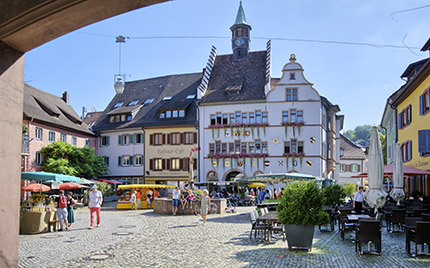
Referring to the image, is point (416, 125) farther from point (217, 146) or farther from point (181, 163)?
point (181, 163)

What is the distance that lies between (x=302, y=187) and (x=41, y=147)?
1303 inches

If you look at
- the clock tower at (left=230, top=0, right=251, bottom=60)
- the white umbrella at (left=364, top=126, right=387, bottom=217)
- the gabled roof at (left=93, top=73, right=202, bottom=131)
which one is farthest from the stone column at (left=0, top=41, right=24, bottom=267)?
the clock tower at (left=230, top=0, right=251, bottom=60)

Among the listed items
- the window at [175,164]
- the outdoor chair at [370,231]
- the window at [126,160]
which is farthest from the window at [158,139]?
the outdoor chair at [370,231]

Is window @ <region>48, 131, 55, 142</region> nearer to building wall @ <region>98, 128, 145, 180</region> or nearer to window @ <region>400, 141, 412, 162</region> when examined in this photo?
building wall @ <region>98, 128, 145, 180</region>

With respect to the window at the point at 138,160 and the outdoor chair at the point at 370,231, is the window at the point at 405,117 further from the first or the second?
the window at the point at 138,160

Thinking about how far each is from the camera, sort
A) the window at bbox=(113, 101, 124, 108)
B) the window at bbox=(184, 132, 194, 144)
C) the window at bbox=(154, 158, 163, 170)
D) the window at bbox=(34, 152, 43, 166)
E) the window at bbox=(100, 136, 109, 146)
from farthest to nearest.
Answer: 1. the window at bbox=(113, 101, 124, 108)
2. the window at bbox=(100, 136, 109, 146)
3. the window at bbox=(154, 158, 163, 170)
4. the window at bbox=(184, 132, 194, 144)
5. the window at bbox=(34, 152, 43, 166)

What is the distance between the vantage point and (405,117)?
1216 inches

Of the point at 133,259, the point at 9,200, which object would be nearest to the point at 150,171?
the point at 133,259

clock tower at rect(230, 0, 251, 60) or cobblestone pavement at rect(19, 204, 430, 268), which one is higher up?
clock tower at rect(230, 0, 251, 60)

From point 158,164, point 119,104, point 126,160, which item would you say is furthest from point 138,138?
point 119,104

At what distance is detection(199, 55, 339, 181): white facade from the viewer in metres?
42.7

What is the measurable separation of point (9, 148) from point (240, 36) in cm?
4794

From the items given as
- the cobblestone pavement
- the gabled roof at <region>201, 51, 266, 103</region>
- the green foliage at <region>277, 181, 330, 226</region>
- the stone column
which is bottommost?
the cobblestone pavement

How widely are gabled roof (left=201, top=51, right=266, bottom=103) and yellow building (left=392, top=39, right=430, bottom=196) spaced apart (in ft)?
48.7
